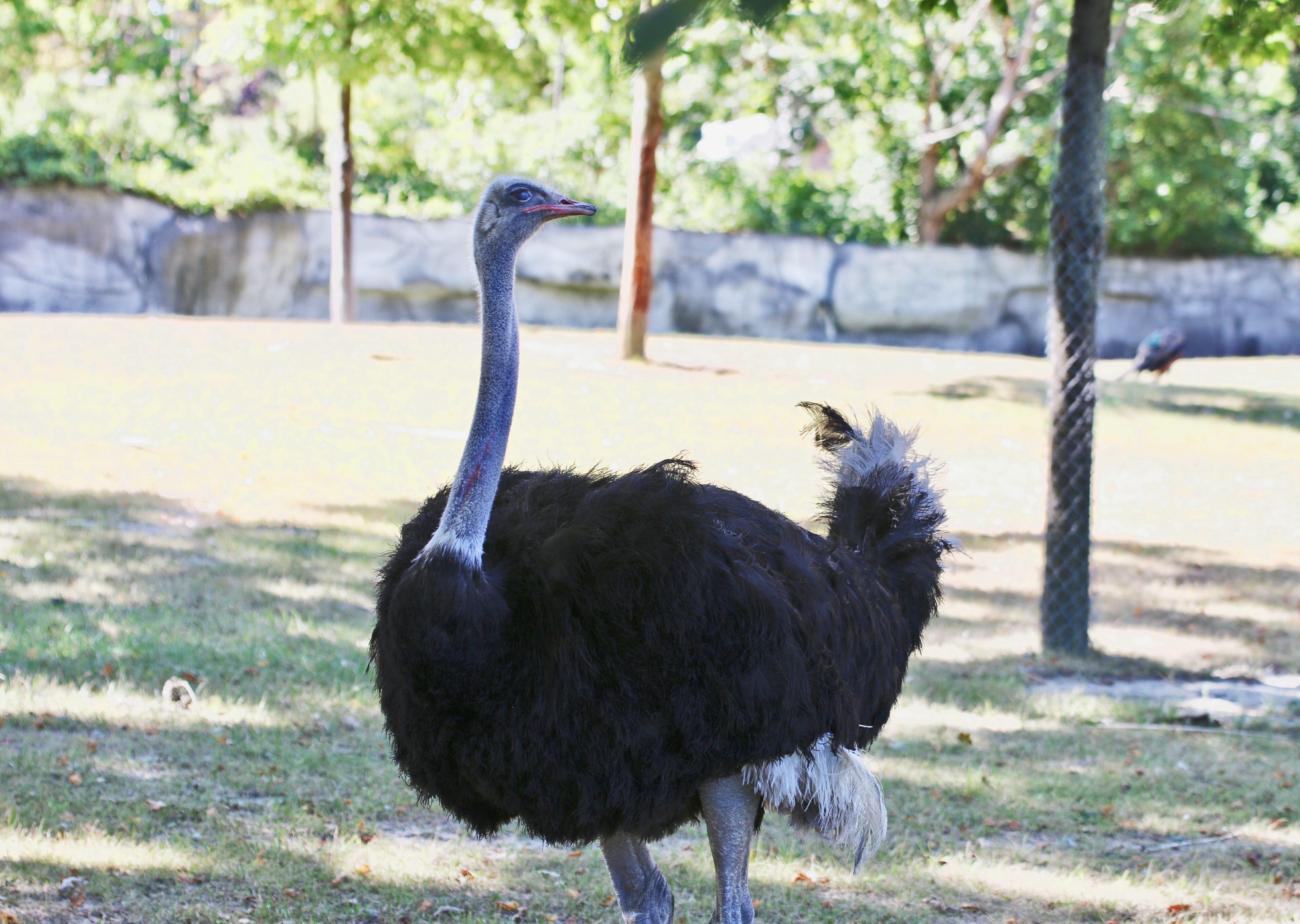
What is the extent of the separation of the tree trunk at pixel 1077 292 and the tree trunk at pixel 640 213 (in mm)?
6143

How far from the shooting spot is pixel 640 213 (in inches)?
480

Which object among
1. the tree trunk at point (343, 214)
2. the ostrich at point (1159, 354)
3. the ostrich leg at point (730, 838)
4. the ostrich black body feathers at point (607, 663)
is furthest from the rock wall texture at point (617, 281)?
the ostrich leg at point (730, 838)

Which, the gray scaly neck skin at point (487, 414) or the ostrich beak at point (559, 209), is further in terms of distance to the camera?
the ostrich beak at point (559, 209)

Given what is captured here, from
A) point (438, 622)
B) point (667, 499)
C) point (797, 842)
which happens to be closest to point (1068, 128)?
point (797, 842)

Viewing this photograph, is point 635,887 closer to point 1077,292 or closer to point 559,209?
point 559,209

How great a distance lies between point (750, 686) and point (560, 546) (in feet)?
1.67

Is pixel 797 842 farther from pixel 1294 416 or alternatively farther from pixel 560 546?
pixel 1294 416

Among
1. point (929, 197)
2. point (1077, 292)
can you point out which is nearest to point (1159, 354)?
point (929, 197)

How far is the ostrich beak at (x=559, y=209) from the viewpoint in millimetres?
3082

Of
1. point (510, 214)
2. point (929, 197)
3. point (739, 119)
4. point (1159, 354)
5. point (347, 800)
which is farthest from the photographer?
point (739, 119)

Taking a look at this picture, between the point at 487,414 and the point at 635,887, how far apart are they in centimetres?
124

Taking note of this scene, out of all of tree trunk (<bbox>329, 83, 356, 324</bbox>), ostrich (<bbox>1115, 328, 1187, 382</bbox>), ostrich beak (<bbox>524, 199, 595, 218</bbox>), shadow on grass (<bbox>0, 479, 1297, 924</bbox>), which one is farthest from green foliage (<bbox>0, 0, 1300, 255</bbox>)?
ostrich beak (<bbox>524, 199, 595, 218</bbox>)

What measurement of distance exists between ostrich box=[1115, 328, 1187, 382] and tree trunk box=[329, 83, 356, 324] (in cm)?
857

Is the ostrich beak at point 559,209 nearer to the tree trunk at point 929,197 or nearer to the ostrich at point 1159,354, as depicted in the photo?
the ostrich at point 1159,354
